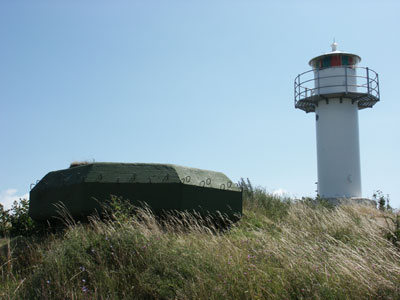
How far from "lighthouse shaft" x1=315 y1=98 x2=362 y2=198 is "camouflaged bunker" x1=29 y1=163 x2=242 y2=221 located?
1176 centimetres

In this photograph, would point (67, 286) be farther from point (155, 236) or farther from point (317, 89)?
point (317, 89)

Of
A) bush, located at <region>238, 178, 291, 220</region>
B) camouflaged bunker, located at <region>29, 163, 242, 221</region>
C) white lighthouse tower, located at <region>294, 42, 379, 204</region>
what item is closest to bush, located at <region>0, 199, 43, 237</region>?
camouflaged bunker, located at <region>29, 163, 242, 221</region>

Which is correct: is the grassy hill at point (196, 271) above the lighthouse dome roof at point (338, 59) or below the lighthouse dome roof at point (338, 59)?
below

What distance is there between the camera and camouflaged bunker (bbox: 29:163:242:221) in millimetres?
9047

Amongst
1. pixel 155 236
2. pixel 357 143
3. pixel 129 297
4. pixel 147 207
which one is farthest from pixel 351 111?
pixel 129 297

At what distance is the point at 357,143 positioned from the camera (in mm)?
20781

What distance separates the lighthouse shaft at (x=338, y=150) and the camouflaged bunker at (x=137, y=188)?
11761 mm

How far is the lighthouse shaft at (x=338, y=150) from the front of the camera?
20.3 m

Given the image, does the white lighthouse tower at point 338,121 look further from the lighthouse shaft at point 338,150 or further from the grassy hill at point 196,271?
the grassy hill at point 196,271

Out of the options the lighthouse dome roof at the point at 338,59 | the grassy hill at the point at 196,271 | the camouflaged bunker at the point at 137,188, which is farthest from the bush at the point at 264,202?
the lighthouse dome roof at the point at 338,59

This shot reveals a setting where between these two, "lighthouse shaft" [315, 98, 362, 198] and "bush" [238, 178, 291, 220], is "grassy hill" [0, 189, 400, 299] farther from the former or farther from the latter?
"lighthouse shaft" [315, 98, 362, 198]

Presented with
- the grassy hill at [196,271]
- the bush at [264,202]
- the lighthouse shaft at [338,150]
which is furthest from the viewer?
the lighthouse shaft at [338,150]

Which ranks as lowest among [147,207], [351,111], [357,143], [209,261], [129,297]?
[129,297]

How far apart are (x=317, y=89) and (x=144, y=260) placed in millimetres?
16449
